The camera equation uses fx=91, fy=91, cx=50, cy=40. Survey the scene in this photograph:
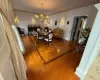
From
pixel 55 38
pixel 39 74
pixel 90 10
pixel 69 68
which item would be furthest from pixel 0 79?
pixel 55 38

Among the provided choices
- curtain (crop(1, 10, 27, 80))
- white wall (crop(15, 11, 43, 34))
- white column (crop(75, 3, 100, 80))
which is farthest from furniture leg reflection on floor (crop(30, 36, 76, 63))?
white wall (crop(15, 11, 43, 34))

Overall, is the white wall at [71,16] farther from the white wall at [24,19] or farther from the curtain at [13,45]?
the curtain at [13,45]

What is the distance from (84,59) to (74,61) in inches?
43.4

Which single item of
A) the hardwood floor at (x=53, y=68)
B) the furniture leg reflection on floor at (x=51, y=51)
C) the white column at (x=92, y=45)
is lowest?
the furniture leg reflection on floor at (x=51, y=51)

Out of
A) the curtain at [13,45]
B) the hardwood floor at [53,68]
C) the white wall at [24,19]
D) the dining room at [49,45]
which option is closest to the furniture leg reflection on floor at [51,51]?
the dining room at [49,45]

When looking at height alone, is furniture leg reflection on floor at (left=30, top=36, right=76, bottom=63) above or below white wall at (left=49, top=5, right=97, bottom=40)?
below

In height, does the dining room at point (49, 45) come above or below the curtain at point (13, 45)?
below

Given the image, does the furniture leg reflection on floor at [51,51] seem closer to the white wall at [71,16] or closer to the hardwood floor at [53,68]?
the hardwood floor at [53,68]

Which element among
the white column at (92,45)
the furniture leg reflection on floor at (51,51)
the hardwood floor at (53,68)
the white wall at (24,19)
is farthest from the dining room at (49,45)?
the white column at (92,45)

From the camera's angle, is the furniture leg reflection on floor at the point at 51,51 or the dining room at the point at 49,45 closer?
the furniture leg reflection on floor at the point at 51,51

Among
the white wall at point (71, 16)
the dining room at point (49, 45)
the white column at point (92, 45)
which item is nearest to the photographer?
the white column at point (92, 45)

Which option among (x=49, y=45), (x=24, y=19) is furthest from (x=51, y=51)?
(x=24, y=19)

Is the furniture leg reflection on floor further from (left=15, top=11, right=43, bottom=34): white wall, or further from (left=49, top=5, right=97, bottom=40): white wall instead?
(left=15, top=11, right=43, bottom=34): white wall

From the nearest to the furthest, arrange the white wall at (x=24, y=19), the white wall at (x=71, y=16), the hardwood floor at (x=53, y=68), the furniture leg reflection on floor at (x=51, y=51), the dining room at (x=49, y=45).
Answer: the hardwood floor at (x=53, y=68) < the furniture leg reflection on floor at (x=51, y=51) < the dining room at (x=49, y=45) < the white wall at (x=71, y=16) < the white wall at (x=24, y=19)
